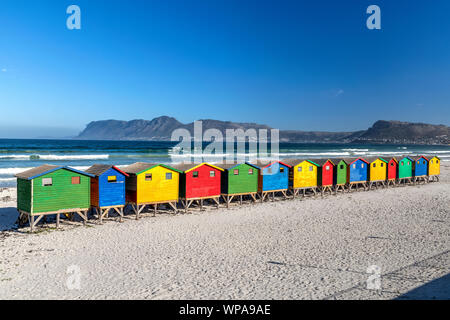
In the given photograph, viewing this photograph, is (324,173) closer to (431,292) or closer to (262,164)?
(262,164)

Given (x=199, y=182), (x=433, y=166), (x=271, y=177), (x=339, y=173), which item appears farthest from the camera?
(x=433, y=166)

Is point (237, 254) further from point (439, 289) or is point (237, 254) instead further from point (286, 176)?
point (286, 176)

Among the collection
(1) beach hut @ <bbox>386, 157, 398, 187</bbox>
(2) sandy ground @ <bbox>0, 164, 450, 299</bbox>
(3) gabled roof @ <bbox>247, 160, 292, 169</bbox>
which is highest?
(3) gabled roof @ <bbox>247, 160, 292, 169</bbox>

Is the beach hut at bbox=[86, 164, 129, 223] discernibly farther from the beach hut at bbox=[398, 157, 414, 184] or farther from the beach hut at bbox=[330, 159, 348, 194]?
the beach hut at bbox=[398, 157, 414, 184]

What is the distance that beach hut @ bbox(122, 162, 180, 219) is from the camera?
60.5 feet

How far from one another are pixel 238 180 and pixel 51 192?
1065 cm

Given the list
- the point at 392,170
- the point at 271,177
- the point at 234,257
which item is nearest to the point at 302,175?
the point at 271,177

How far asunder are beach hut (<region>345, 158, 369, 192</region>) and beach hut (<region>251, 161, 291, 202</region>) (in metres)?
6.54

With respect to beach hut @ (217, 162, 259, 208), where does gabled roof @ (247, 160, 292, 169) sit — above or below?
above

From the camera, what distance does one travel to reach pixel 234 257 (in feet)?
41.3

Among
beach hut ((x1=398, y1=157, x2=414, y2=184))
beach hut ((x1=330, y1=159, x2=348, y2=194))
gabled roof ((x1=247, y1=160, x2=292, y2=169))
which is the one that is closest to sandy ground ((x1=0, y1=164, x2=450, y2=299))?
gabled roof ((x1=247, y1=160, x2=292, y2=169))

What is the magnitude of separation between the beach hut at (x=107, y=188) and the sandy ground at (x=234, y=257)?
0.89 metres

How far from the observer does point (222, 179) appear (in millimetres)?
22344
